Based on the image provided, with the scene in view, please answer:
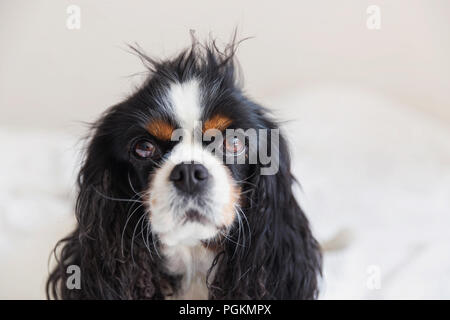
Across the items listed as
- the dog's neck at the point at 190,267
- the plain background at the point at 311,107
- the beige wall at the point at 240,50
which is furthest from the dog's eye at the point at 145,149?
the beige wall at the point at 240,50

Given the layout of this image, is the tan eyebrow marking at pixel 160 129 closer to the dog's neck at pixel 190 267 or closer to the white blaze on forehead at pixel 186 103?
the white blaze on forehead at pixel 186 103

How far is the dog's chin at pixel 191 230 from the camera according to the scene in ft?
4.42

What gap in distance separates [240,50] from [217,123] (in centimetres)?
109

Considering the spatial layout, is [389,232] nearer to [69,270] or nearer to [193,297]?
[193,297]

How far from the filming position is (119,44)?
227 cm

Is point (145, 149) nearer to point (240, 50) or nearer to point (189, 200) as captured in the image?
point (189, 200)

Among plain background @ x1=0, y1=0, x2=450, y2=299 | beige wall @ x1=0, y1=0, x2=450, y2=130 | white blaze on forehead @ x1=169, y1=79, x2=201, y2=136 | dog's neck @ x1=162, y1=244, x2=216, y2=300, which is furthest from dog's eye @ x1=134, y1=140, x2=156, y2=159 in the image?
beige wall @ x1=0, y1=0, x2=450, y2=130

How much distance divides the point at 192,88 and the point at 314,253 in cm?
67

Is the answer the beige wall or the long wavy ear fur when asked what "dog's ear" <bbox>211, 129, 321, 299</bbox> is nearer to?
the long wavy ear fur

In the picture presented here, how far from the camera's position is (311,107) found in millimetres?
2916

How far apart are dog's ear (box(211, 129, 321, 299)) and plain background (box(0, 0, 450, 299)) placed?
25cm

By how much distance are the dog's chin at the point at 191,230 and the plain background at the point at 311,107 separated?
601 millimetres

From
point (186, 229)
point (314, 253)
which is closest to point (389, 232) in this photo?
point (314, 253)

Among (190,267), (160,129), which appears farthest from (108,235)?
(160,129)
